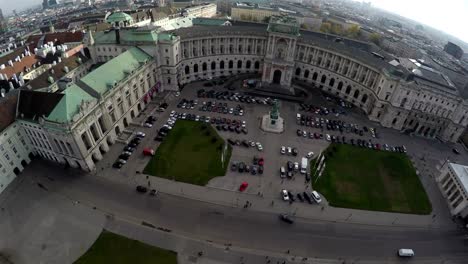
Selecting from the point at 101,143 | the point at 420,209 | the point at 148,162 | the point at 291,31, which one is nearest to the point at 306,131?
the point at 420,209

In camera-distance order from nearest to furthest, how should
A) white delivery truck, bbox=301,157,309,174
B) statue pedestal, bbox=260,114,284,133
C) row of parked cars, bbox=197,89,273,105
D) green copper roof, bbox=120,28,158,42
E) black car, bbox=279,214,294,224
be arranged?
black car, bbox=279,214,294,224 < white delivery truck, bbox=301,157,309,174 < statue pedestal, bbox=260,114,284,133 < green copper roof, bbox=120,28,158,42 < row of parked cars, bbox=197,89,273,105

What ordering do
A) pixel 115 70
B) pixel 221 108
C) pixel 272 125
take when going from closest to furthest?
pixel 115 70 < pixel 272 125 < pixel 221 108

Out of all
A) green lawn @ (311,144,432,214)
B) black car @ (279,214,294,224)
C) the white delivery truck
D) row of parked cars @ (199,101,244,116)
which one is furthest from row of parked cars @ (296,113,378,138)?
black car @ (279,214,294,224)

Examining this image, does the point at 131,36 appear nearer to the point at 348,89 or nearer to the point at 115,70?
the point at 115,70

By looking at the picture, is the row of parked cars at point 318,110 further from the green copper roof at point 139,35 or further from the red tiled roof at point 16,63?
the red tiled roof at point 16,63

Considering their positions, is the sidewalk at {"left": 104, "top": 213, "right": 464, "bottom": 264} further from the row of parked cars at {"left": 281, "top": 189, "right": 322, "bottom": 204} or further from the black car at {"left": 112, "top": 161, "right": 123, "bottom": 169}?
the black car at {"left": 112, "top": 161, "right": 123, "bottom": 169}

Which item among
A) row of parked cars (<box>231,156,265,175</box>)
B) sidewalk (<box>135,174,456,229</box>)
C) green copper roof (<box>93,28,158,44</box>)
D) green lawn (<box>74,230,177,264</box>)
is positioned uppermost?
green copper roof (<box>93,28,158,44</box>)

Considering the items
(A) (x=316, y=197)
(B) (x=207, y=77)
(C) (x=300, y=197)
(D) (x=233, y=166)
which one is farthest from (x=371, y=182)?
(B) (x=207, y=77)

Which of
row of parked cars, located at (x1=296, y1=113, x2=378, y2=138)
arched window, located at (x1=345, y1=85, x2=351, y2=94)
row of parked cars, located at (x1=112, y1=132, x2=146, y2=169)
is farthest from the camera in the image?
arched window, located at (x1=345, y1=85, x2=351, y2=94)
